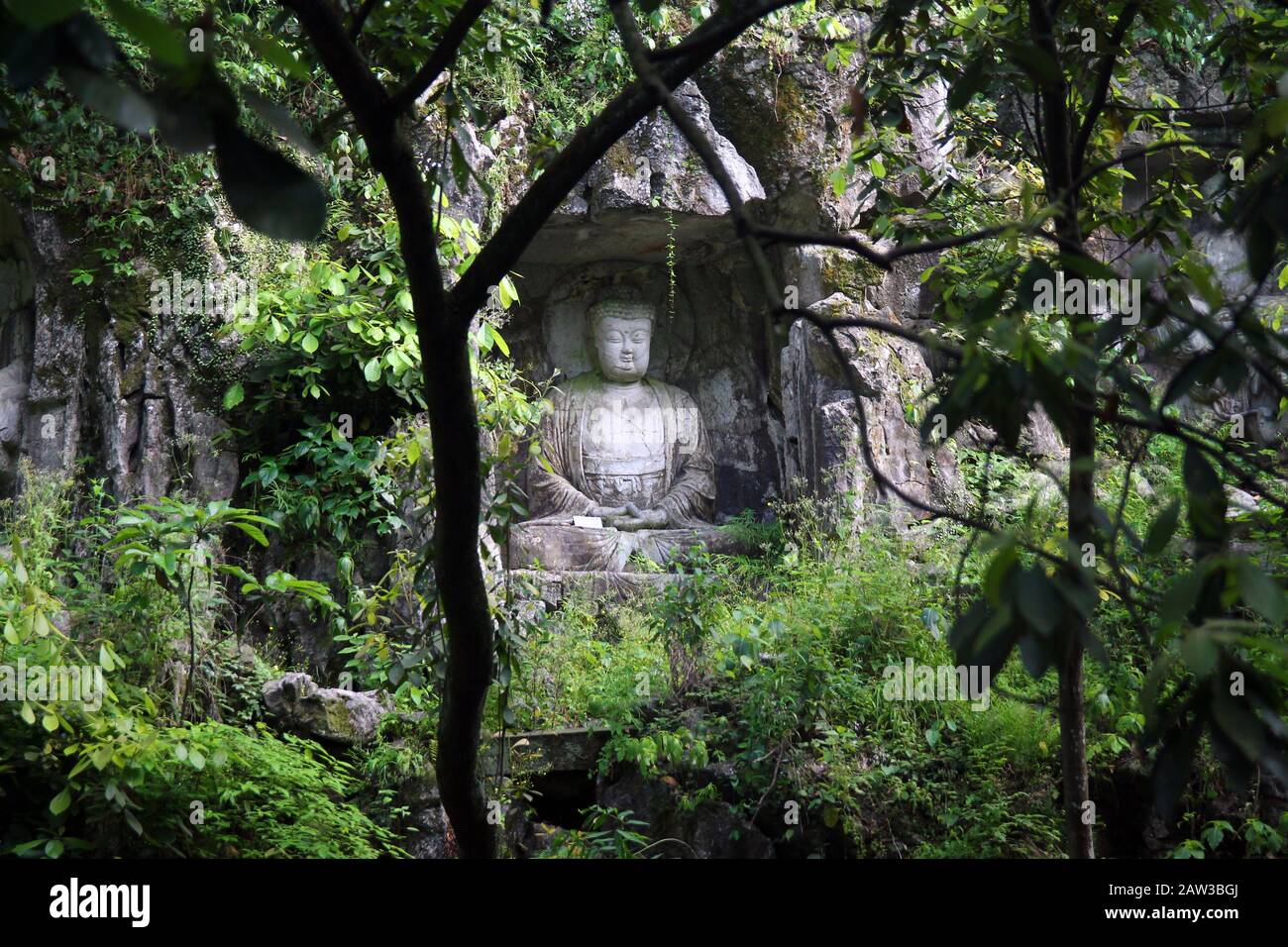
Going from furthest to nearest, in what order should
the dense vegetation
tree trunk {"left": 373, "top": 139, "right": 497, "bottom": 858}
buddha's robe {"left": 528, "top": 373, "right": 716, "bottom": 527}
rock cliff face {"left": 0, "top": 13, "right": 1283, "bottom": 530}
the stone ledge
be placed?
buddha's robe {"left": 528, "top": 373, "right": 716, "bottom": 527}, the stone ledge, rock cliff face {"left": 0, "top": 13, "right": 1283, "bottom": 530}, tree trunk {"left": 373, "top": 139, "right": 497, "bottom": 858}, the dense vegetation

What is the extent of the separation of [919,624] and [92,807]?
11.0 ft

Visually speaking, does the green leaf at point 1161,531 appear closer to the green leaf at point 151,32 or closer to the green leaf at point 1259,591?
the green leaf at point 1259,591

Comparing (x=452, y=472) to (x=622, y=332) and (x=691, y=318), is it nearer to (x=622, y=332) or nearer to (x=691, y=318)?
(x=622, y=332)

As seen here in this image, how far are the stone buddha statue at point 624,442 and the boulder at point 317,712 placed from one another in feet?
10.0

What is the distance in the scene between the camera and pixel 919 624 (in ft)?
17.3

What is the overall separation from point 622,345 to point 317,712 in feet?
13.4

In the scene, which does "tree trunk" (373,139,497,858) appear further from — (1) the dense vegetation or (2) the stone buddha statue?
(2) the stone buddha statue

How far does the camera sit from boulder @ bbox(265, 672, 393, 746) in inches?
196

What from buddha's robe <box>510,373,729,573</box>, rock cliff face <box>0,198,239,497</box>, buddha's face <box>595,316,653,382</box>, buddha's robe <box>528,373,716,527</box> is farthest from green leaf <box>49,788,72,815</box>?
buddha's face <box>595,316,653,382</box>

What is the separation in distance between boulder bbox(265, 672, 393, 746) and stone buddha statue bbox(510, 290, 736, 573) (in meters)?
3.06

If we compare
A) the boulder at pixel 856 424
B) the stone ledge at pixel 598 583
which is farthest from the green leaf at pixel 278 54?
the boulder at pixel 856 424

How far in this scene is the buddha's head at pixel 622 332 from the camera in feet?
27.5
